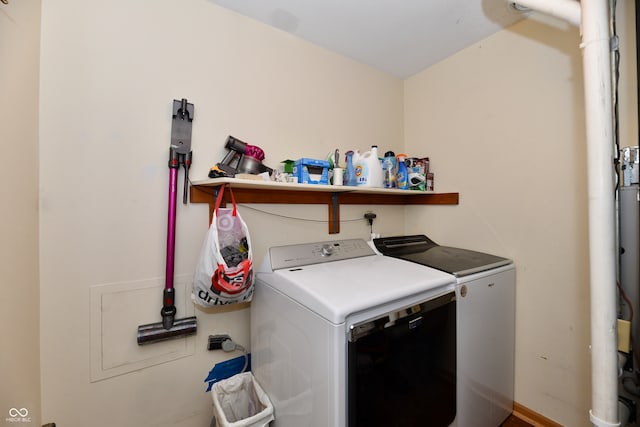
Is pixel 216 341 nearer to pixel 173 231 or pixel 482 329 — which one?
pixel 173 231

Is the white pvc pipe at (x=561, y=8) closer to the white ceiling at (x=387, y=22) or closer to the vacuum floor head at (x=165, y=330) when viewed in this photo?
the white ceiling at (x=387, y=22)

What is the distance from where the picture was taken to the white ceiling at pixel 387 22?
56.6 inches

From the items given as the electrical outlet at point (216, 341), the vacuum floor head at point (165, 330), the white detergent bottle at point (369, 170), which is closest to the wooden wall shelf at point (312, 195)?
the white detergent bottle at point (369, 170)

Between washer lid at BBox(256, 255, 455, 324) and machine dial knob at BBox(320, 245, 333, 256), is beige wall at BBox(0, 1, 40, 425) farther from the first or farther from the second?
machine dial knob at BBox(320, 245, 333, 256)

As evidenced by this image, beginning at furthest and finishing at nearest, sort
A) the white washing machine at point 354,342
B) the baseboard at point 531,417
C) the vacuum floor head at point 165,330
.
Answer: the baseboard at point 531,417 < the vacuum floor head at point 165,330 < the white washing machine at point 354,342

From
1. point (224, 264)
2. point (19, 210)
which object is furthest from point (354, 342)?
point (19, 210)

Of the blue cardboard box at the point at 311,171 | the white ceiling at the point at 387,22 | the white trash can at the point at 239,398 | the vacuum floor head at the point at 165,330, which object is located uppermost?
the white ceiling at the point at 387,22

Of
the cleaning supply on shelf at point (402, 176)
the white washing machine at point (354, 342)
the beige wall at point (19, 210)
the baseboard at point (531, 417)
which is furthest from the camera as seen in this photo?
the cleaning supply on shelf at point (402, 176)

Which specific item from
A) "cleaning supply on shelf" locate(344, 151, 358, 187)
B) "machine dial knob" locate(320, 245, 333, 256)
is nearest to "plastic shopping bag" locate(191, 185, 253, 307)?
"machine dial knob" locate(320, 245, 333, 256)

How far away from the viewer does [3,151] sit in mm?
794

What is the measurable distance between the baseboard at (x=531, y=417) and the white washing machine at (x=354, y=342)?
0.70 m

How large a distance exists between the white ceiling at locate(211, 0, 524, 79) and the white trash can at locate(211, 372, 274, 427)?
2055mm

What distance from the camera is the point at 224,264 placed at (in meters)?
1.15

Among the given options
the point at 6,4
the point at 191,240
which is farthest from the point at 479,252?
the point at 6,4
